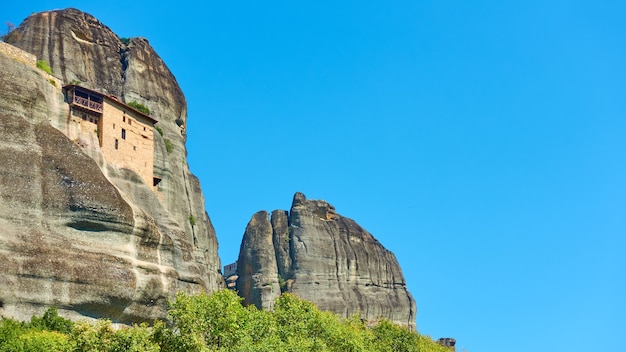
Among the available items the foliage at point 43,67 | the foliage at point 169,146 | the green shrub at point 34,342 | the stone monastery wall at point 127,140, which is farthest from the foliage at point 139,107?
the green shrub at point 34,342

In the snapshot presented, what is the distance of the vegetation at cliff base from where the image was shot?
1780 inches

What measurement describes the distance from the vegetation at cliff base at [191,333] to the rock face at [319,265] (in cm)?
6448

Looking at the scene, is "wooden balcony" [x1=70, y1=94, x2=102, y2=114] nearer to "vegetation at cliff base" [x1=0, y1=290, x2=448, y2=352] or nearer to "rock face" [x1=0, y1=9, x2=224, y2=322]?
"rock face" [x1=0, y1=9, x2=224, y2=322]

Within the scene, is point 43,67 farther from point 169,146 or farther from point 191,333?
point 191,333

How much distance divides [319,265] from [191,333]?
100 metres

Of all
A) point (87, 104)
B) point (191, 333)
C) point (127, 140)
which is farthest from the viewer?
point (127, 140)

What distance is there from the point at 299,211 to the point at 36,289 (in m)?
91.9

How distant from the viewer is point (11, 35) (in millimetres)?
91000

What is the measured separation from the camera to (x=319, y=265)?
147 meters

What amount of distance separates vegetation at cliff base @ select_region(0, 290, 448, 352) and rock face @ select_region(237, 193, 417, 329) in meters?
64.5

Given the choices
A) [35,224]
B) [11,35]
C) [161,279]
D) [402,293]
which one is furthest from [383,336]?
[402,293]

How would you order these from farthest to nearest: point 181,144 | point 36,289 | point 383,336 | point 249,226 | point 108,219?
point 249,226 → point 181,144 → point 383,336 → point 108,219 → point 36,289

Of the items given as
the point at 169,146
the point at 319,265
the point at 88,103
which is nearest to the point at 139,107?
the point at 169,146

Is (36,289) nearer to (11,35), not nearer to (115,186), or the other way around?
(115,186)
